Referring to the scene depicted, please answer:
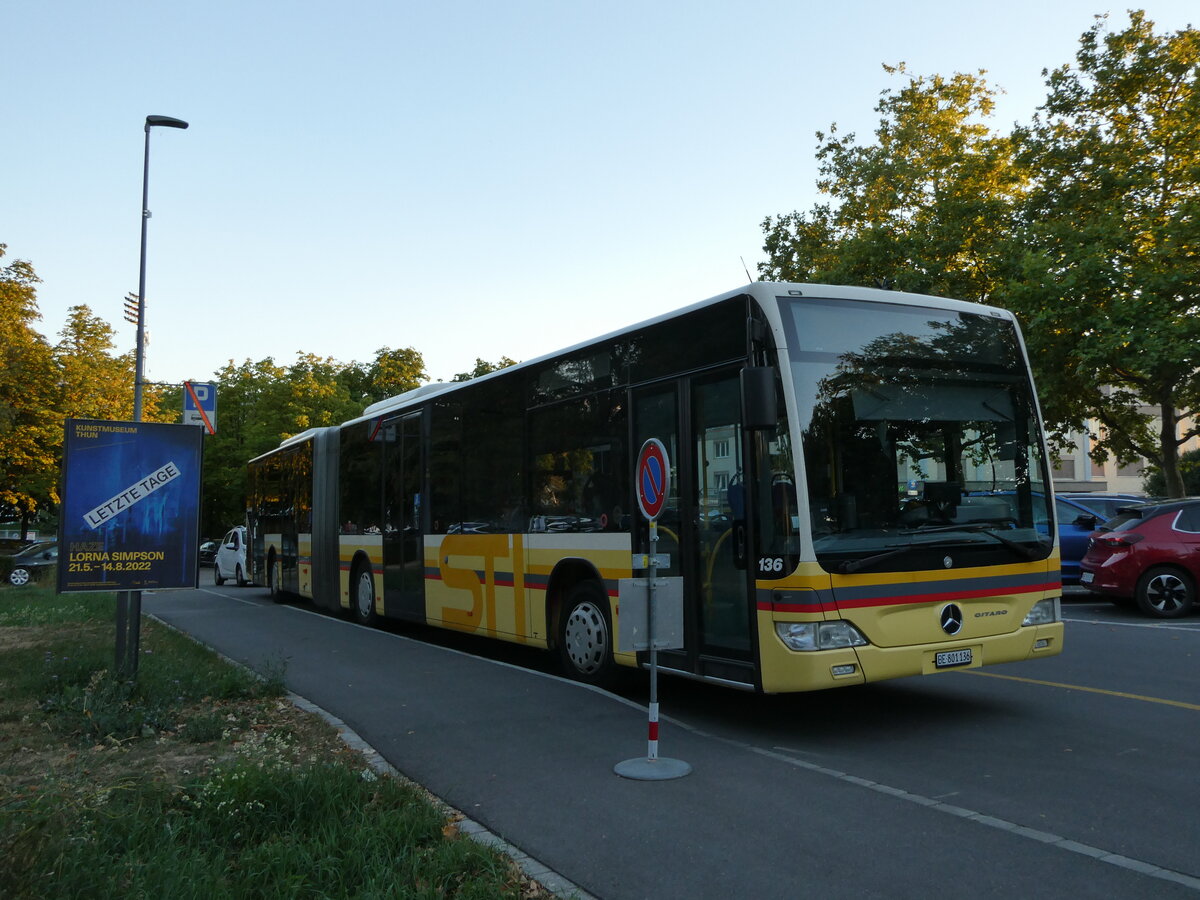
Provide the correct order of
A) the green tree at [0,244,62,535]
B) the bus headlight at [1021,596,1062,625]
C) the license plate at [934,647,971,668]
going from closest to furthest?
1. the license plate at [934,647,971,668]
2. the bus headlight at [1021,596,1062,625]
3. the green tree at [0,244,62,535]

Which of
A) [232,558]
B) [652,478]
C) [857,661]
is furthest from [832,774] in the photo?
[232,558]

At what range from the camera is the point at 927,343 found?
783 centimetres

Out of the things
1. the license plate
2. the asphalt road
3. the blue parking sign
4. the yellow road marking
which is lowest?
the asphalt road

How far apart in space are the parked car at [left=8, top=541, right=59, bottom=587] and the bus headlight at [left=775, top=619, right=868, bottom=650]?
28.5 meters

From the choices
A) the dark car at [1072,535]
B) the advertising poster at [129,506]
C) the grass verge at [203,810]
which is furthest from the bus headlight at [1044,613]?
the dark car at [1072,535]

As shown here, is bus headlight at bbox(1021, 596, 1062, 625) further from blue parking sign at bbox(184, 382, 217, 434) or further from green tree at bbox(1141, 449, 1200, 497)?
green tree at bbox(1141, 449, 1200, 497)

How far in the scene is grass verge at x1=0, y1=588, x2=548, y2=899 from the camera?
4234 mm

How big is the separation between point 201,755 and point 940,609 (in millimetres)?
5024

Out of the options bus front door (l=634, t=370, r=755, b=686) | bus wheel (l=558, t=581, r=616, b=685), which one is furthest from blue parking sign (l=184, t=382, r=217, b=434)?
bus front door (l=634, t=370, r=755, b=686)

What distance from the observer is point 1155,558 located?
14.4 m

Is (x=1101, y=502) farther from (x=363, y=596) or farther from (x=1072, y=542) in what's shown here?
(x=363, y=596)

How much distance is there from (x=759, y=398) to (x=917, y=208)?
29.7 meters

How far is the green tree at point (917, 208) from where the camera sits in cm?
3083

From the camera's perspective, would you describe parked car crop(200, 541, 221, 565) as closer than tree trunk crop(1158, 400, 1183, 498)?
No
